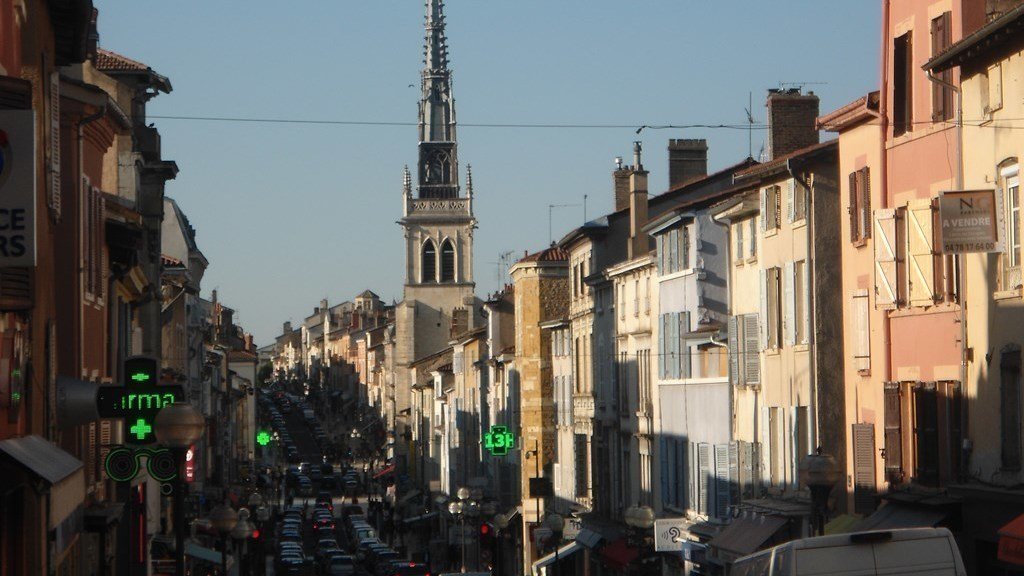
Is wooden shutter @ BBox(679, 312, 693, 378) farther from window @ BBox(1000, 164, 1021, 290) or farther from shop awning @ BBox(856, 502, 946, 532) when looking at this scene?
window @ BBox(1000, 164, 1021, 290)

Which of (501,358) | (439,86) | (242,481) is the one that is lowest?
(242,481)

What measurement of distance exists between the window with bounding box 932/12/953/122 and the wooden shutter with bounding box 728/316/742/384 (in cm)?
1230

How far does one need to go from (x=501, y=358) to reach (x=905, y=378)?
4742 centimetres

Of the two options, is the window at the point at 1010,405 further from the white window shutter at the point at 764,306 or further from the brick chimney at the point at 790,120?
the brick chimney at the point at 790,120

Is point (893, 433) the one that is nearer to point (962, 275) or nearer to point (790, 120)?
point (962, 275)

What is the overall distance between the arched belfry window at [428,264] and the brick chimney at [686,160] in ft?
347

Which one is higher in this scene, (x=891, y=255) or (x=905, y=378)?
(x=891, y=255)

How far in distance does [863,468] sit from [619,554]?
1842cm

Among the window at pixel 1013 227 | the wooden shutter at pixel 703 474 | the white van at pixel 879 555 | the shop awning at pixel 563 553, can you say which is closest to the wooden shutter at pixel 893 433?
the window at pixel 1013 227

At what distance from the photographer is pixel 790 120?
3834cm

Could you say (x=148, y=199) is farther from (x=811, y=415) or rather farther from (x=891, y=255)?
(x=891, y=255)

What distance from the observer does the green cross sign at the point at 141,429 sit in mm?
20342

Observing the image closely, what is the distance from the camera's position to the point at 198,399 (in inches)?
2790

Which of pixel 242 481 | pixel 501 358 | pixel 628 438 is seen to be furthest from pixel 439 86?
pixel 628 438
